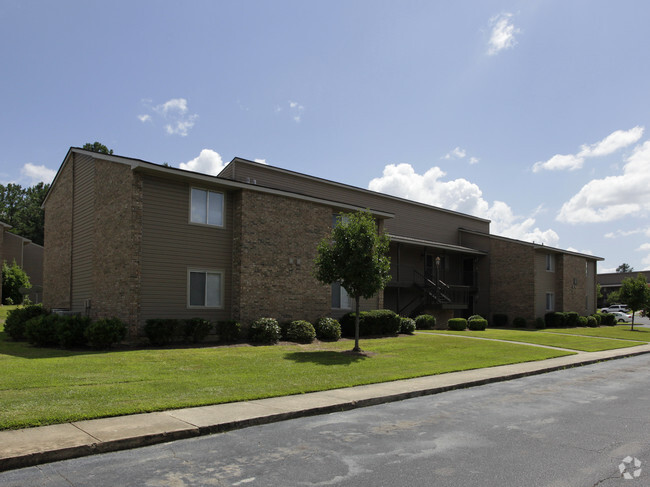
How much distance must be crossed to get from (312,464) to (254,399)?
142 inches

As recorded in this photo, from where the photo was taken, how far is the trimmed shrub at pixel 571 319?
120 feet

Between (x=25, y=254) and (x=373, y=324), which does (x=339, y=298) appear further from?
(x=25, y=254)

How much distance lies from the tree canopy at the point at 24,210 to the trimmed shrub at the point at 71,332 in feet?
195

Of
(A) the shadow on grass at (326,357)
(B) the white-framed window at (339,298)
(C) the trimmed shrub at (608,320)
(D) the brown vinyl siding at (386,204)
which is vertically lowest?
(C) the trimmed shrub at (608,320)

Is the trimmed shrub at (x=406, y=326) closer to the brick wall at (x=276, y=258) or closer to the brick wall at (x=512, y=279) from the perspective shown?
the brick wall at (x=276, y=258)

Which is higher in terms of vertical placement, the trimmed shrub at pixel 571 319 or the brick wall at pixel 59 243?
the brick wall at pixel 59 243

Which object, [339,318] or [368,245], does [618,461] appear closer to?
[368,245]

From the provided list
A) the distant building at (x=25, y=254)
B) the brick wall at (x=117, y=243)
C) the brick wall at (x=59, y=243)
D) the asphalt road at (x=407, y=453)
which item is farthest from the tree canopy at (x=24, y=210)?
the asphalt road at (x=407, y=453)

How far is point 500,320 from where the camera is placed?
3553 centimetres

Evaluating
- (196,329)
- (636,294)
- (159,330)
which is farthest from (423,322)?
(636,294)

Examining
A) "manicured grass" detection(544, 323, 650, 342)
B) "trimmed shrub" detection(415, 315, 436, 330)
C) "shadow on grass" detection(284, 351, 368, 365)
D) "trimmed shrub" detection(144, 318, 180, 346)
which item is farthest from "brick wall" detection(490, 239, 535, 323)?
"trimmed shrub" detection(144, 318, 180, 346)

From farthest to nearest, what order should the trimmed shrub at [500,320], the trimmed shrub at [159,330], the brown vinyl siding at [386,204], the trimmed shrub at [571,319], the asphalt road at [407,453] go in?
1. the trimmed shrub at [571,319]
2. the trimmed shrub at [500,320]
3. the brown vinyl siding at [386,204]
4. the trimmed shrub at [159,330]
5. the asphalt road at [407,453]

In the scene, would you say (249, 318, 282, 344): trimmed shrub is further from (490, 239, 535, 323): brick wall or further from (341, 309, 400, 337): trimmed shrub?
(490, 239, 535, 323): brick wall

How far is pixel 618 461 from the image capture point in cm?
600
